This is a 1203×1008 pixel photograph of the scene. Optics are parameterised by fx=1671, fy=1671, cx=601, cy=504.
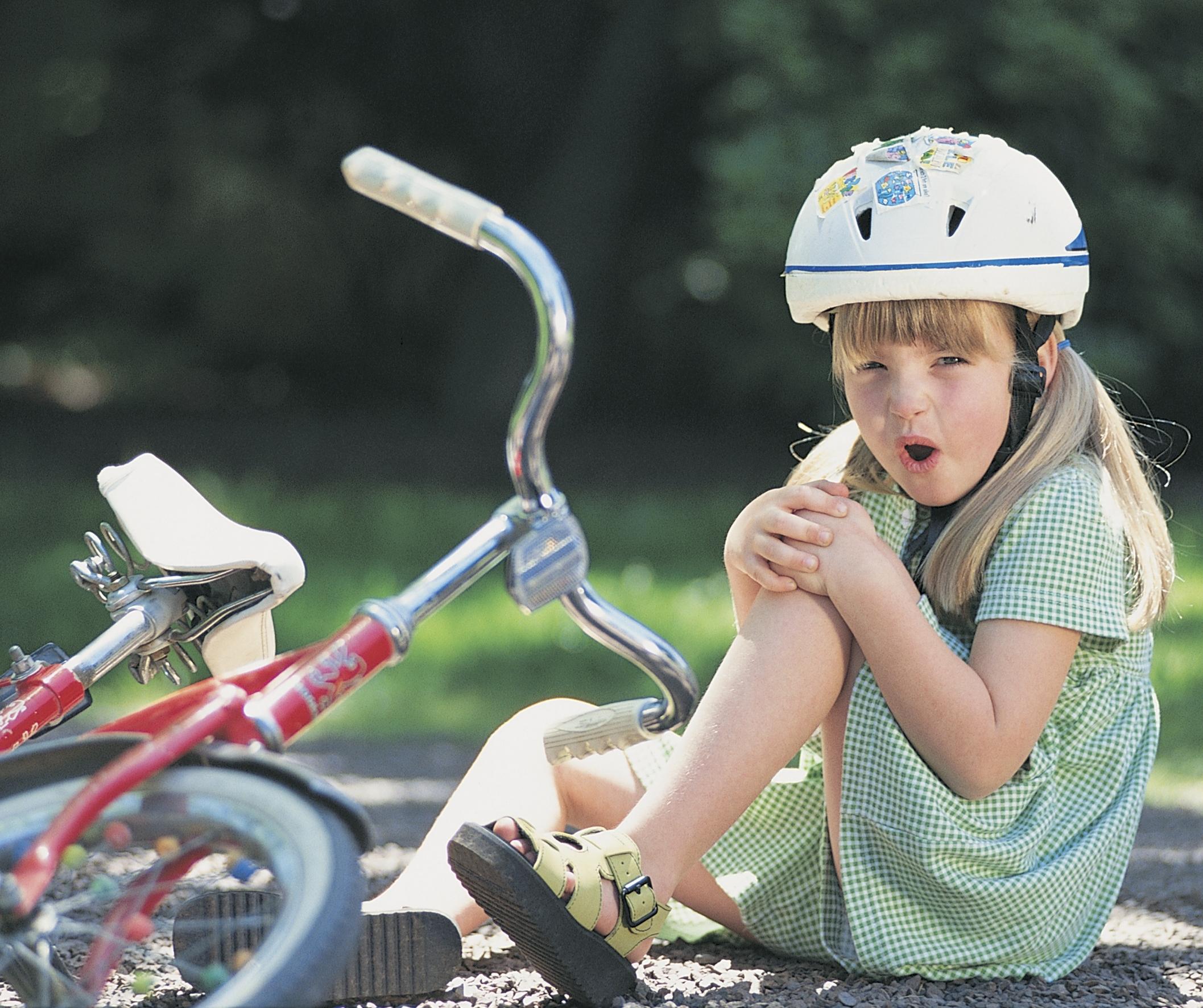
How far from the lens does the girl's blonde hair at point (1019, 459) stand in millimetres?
2531

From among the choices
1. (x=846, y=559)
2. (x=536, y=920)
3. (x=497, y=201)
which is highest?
(x=497, y=201)

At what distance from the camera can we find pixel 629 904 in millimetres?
2260

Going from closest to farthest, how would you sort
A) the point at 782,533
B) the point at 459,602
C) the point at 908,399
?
the point at 782,533, the point at 908,399, the point at 459,602

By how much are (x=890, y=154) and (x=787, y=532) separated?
0.73 metres

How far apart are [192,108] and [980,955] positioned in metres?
13.3

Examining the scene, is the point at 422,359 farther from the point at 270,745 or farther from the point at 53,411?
the point at 270,745

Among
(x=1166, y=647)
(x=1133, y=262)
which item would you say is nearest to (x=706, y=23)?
(x=1133, y=262)

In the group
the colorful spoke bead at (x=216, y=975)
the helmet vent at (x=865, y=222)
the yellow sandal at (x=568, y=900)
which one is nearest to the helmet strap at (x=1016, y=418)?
the helmet vent at (x=865, y=222)

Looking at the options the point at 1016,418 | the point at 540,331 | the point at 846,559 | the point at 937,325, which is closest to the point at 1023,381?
the point at 1016,418

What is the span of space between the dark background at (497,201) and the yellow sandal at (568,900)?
25.6 ft

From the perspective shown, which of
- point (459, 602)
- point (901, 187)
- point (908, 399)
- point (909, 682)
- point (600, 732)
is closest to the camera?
point (600, 732)

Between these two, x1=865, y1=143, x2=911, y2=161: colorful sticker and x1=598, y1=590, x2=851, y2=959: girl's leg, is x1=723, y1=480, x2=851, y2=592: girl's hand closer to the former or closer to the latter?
x1=598, y1=590, x2=851, y2=959: girl's leg

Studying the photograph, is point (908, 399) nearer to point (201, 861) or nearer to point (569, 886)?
point (569, 886)

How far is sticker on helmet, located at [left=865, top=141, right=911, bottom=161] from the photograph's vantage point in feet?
8.89
